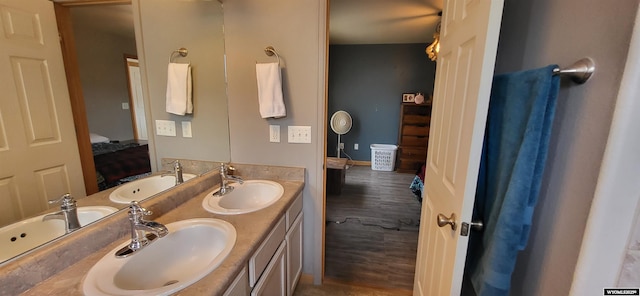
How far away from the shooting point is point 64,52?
2.92 feet

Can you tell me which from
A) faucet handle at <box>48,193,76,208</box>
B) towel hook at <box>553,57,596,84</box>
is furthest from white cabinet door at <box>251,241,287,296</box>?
towel hook at <box>553,57,596,84</box>

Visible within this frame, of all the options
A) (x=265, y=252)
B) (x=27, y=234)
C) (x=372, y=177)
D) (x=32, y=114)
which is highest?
(x=32, y=114)

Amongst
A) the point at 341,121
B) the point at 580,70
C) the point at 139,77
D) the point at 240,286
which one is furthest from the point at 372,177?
the point at 580,70

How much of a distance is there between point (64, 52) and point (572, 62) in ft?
5.29

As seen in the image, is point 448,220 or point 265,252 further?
point 265,252

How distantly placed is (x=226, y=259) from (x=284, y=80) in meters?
1.17

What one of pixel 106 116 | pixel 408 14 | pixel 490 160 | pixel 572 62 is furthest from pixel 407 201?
pixel 106 116

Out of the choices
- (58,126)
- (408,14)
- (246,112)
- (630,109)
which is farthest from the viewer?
(408,14)

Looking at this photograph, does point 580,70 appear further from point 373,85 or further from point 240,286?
point 373,85

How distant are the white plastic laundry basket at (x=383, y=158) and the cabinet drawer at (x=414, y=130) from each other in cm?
43

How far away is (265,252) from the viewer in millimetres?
1210

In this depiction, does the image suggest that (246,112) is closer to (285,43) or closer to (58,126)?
(285,43)

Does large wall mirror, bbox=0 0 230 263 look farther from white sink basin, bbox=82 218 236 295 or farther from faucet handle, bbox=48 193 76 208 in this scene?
white sink basin, bbox=82 218 236 295

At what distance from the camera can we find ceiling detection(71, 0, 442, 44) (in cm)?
297
